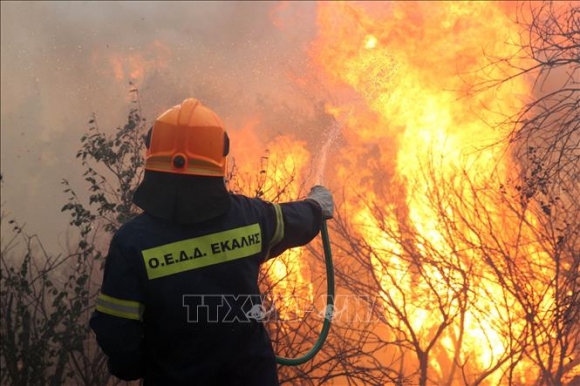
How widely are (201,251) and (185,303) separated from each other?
19 centimetres

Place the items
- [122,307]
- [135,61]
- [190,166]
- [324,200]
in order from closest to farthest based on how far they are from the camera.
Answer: [122,307] → [190,166] → [324,200] → [135,61]

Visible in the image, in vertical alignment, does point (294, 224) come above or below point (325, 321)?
above

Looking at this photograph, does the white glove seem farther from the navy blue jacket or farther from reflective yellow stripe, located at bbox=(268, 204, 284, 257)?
the navy blue jacket

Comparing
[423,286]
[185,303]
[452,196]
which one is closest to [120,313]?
[185,303]

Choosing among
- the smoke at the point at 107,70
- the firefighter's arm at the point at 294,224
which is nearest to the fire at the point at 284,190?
the smoke at the point at 107,70

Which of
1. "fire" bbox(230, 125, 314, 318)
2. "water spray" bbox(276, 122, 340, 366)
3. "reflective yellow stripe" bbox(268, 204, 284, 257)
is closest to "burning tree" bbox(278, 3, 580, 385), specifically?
"fire" bbox(230, 125, 314, 318)

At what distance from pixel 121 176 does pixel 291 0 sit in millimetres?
3550

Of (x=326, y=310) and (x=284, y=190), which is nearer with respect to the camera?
(x=326, y=310)

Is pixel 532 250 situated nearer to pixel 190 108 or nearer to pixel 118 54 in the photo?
pixel 190 108

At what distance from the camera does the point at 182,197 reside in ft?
7.54

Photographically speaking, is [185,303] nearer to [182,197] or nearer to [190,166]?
[182,197]

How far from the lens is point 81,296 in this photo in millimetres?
5352

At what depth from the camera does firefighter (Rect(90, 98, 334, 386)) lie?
2232 millimetres

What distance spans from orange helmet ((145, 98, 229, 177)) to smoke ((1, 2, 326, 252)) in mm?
4883
